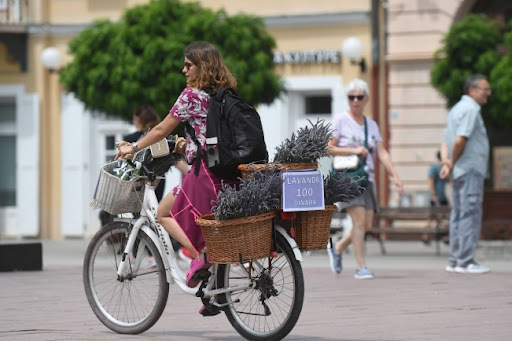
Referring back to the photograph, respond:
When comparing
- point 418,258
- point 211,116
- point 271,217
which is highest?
point 211,116

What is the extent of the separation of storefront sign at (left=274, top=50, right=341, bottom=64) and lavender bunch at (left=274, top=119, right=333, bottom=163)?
56.7 ft

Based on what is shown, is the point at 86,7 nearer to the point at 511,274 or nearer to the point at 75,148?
the point at 75,148

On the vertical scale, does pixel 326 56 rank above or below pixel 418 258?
above

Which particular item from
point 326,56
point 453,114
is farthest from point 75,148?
point 453,114

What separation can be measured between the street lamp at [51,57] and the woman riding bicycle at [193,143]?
58.6 feet

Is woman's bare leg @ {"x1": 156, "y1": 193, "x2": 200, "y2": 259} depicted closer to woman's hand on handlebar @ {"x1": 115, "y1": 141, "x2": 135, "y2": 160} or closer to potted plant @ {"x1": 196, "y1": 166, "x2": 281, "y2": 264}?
woman's hand on handlebar @ {"x1": 115, "y1": 141, "x2": 135, "y2": 160}

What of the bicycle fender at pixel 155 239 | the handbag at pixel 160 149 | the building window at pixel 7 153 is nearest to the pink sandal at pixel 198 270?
the bicycle fender at pixel 155 239

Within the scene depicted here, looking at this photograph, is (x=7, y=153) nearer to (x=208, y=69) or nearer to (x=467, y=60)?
(x=467, y=60)

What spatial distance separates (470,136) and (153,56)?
24.5 feet

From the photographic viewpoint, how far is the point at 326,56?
24406mm

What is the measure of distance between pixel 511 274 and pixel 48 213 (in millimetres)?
15223

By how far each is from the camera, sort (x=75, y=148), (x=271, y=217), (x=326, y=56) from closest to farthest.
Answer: (x=271, y=217), (x=326, y=56), (x=75, y=148)

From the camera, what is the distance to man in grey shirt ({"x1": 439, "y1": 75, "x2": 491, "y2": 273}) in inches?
500

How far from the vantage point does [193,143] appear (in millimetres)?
7539
